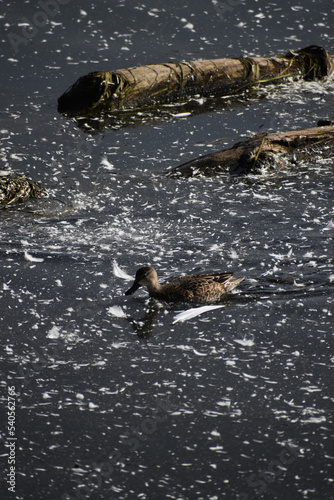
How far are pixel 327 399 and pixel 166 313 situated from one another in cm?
162

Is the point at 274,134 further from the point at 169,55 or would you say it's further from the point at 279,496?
the point at 279,496

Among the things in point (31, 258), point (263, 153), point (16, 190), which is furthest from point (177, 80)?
point (31, 258)

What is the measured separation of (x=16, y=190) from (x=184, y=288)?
2956 mm

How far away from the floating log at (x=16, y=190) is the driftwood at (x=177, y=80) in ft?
8.26

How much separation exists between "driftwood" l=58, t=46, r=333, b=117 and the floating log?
8.26 feet

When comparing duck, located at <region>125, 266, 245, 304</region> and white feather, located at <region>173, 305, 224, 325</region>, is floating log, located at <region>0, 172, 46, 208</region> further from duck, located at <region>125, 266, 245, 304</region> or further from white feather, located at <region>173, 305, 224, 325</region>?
white feather, located at <region>173, 305, 224, 325</region>

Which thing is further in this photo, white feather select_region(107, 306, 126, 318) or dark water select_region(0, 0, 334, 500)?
white feather select_region(107, 306, 126, 318)

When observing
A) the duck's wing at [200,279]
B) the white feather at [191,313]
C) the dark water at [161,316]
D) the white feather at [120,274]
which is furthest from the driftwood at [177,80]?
the white feather at [191,313]

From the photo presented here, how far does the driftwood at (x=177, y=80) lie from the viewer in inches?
408

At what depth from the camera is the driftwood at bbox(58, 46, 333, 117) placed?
10352 mm

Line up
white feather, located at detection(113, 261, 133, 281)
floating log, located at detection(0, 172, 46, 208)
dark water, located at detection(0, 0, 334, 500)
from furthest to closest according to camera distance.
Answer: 1. floating log, located at detection(0, 172, 46, 208)
2. white feather, located at detection(113, 261, 133, 281)
3. dark water, located at detection(0, 0, 334, 500)

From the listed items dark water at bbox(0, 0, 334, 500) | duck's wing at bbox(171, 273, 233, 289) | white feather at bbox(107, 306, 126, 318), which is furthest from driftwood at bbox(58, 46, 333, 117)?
white feather at bbox(107, 306, 126, 318)

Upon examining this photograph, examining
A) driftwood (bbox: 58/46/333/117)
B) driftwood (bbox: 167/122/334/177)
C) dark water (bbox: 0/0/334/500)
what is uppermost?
driftwood (bbox: 58/46/333/117)

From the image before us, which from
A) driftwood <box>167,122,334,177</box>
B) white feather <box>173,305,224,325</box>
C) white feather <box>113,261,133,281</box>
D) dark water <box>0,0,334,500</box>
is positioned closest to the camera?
dark water <box>0,0,334,500</box>
